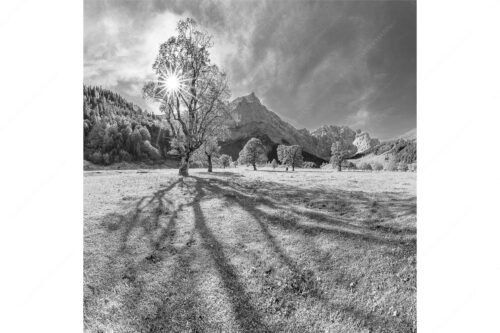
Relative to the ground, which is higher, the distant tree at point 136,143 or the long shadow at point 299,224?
the distant tree at point 136,143

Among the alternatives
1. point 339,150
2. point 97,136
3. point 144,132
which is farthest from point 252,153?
point 144,132

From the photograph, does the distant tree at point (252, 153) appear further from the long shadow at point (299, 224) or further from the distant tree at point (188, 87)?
the long shadow at point (299, 224)

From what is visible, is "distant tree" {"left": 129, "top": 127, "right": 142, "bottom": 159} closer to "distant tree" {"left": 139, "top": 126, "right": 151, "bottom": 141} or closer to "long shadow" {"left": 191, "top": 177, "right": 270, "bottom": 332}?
"distant tree" {"left": 139, "top": 126, "right": 151, "bottom": 141}

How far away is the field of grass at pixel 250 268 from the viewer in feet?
16.4

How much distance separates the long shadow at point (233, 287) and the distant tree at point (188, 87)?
12.1 m

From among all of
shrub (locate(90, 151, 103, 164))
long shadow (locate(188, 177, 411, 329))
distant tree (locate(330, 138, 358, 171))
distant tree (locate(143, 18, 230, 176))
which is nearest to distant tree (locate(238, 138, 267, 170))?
distant tree (locate(330, 138, 358, 171))

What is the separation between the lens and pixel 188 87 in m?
18.4

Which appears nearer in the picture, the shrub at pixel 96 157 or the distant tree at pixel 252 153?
the distant tree at pixel 252 153

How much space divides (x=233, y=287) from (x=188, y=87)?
663 inches

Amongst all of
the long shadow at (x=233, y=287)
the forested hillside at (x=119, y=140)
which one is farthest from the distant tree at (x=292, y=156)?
the forested hillside at (x=119, y=140)

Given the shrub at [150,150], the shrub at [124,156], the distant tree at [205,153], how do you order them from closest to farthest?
the distant tree at [205,153] < the shrub at [124,156] < the shrub at [150,150]
